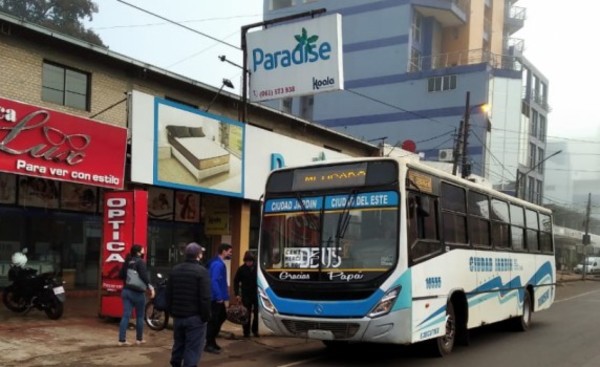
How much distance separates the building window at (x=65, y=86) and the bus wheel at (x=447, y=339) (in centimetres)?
995

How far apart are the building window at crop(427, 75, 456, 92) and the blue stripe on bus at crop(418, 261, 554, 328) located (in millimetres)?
37558

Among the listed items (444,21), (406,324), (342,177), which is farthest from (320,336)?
(444,21)

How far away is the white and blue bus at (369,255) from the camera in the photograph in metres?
8.38

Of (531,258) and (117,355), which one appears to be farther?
(531,258)

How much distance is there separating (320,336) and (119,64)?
9.81 meters

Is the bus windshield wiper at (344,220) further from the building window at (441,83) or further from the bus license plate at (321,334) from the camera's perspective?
the building window at (441,83)

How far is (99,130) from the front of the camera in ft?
41.2

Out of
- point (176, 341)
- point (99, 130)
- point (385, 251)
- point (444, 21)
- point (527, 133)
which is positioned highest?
point (444, 21)

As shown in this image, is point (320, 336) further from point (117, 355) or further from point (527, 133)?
point (527, 133)

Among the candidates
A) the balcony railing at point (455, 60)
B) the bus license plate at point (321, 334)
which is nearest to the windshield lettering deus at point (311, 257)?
the bus license plate at point (321, 334)

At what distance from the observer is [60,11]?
43.8 m

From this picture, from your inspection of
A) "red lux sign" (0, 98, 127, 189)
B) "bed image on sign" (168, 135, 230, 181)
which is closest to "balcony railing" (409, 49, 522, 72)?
"bed image on sign" (168, 135, 230, 181)

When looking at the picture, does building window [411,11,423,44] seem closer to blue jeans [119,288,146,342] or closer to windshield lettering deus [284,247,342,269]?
blue jeans [119,288,146,342]

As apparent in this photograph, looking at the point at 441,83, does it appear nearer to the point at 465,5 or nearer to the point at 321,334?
the point at 465,5
